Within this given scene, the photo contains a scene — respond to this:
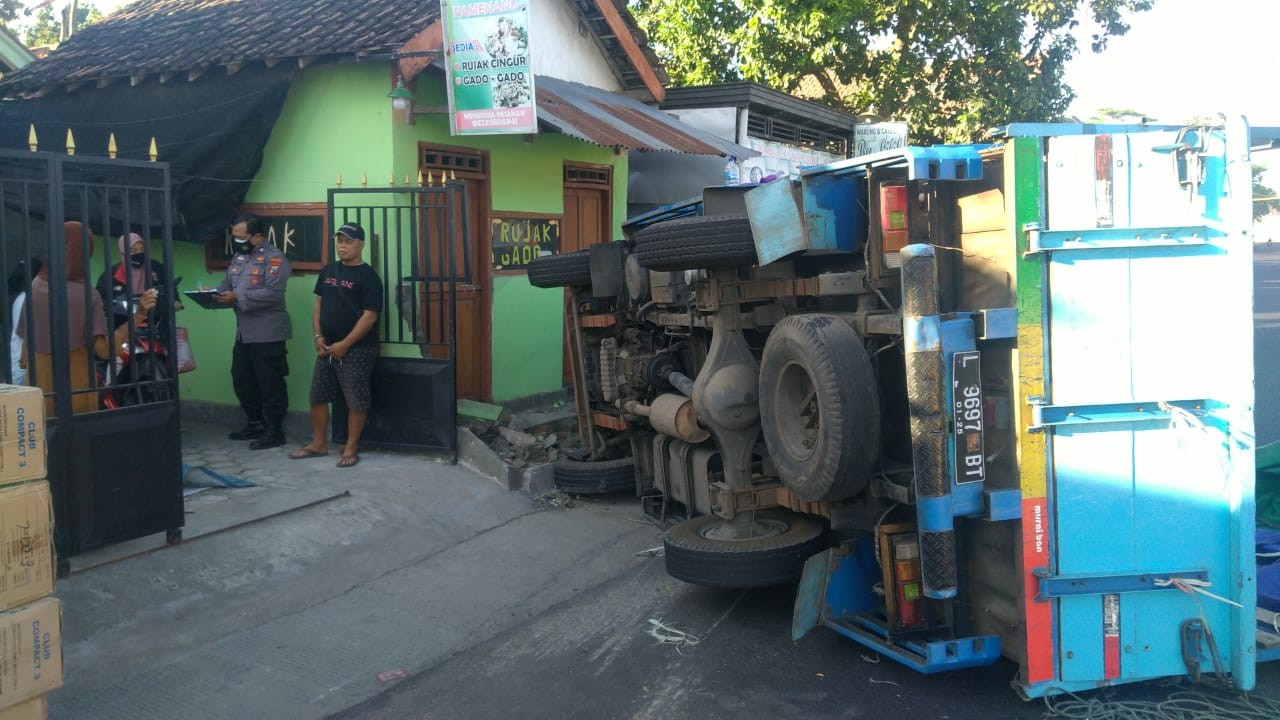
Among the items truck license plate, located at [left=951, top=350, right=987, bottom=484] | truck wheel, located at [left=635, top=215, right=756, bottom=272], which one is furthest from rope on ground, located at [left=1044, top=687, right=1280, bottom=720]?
truck wheel, located at [left=635, top=215, right=756, bottom=272]

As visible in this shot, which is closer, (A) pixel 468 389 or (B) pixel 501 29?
(B) pixel 501 29

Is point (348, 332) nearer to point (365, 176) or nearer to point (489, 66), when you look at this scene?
point (365, 176)

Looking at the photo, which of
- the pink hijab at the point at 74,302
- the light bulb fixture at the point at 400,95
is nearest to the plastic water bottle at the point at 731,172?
the light bulb fixture at the point at 400,95

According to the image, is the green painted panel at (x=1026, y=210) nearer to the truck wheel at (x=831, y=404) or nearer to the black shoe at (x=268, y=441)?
the truck wheel at (x=831, y=404)

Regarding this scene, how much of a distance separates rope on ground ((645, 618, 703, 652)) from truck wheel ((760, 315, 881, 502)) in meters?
0.92

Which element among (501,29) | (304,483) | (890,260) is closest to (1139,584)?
(890,260)

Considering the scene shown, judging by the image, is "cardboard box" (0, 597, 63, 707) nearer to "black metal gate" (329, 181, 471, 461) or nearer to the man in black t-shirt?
the man in black t-shirt

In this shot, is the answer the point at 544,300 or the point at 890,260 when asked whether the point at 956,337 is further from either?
the point at 544,300

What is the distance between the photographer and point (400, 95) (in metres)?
7.96

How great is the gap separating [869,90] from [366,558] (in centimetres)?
1228

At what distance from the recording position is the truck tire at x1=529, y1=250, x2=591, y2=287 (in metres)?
7.41

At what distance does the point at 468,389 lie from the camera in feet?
30.2

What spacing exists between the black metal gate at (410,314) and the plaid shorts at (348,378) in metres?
0.15

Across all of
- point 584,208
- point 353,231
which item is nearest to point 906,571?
point 353,231
